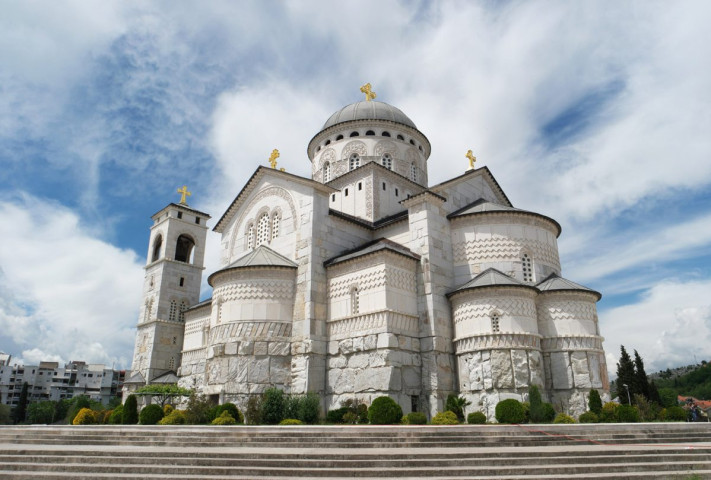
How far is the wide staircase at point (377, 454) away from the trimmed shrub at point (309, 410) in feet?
19.6

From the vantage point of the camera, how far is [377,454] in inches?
371

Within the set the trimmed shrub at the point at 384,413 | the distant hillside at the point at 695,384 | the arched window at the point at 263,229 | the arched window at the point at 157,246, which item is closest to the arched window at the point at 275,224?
the arched window at the point at 263,229

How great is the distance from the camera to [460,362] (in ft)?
65.3

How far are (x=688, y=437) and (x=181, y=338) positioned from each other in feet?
94.2

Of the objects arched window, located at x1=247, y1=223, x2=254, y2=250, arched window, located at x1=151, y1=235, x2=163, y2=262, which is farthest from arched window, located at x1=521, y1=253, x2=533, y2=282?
arched window, located at x1=151, y1=235, x2=163, y2=262

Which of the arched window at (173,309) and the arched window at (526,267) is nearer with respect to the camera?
the arched window at (526,267)

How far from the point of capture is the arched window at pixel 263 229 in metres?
25.5

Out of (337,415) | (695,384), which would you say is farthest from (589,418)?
(695,384)

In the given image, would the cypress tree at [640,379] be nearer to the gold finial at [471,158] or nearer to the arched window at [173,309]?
the gold finial at [471,158]

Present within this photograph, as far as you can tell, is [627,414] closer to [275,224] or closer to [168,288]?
[275,224]

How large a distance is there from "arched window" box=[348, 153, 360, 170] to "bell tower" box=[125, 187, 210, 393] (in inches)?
544

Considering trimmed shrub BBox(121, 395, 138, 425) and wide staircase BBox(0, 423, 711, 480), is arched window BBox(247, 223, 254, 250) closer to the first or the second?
trimmed shrub BBox(121, 395, 138, 425)

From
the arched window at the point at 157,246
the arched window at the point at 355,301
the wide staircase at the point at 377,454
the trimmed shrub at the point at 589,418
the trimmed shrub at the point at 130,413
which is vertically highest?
Answer: the arched window at the point at 157,246

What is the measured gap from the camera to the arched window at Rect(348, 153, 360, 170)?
29531mm
